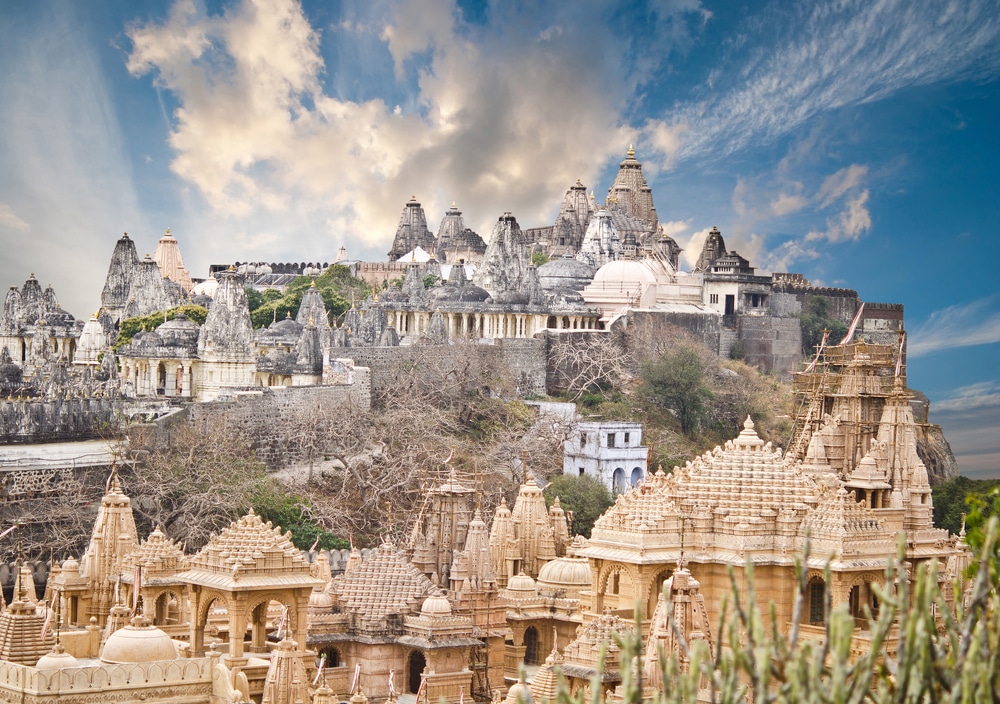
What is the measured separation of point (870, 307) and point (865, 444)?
34.9 m

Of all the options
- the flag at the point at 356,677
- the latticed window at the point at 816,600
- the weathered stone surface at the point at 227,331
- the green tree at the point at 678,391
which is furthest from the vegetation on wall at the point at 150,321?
the latticed window at the point at 816,600

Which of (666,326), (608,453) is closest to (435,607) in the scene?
(608,453)

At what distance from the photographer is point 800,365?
207 ft

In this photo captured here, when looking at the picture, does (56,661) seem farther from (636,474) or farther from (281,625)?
(636,474)

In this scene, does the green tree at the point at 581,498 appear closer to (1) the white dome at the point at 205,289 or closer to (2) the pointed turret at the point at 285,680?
(2) the pointed turret at the point at 285,680

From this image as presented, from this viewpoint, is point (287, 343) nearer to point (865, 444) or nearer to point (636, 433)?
point (636, 433)

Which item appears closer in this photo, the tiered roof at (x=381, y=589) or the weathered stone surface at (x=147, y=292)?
the tiered roof at (x=381, y=589)

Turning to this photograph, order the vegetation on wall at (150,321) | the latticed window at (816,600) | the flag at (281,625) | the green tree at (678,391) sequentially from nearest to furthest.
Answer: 1. the flag at (281,625)
2. the latticed window at (816,600)
3. the green tree at (678,391)
4. the vegetation on wall at (150,321)

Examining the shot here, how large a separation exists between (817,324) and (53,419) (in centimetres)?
3074

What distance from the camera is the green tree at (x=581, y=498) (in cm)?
4344

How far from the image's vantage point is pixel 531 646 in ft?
98.4

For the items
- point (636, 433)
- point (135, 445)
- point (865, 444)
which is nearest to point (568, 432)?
point (636, 433)

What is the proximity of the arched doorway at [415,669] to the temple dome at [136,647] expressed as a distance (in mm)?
5987

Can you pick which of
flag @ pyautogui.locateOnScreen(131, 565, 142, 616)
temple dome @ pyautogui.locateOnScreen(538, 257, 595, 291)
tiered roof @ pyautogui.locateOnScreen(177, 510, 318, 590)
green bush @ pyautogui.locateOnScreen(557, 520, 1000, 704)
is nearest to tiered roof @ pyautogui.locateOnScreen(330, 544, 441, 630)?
tiered roof @ pyautogui.locateOnScreen(177, 510, 318, 590)
